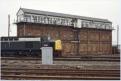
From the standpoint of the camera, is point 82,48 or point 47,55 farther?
point 82,48

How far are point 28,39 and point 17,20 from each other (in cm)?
1825

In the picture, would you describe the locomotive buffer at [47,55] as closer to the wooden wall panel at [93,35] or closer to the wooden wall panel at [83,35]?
the wooden wall panel at [83,35]

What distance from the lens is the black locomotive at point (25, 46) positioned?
3022cm

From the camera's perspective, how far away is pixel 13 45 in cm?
3112

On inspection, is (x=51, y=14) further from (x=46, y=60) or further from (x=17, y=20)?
(x=46, y=60)

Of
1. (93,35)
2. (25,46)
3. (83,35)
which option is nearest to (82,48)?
(83,35)

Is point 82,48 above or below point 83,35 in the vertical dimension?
below

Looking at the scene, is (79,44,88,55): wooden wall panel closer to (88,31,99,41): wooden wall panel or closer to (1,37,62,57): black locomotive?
(88,31,99,41): wooden wall panel

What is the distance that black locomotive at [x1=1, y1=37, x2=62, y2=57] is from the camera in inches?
1190

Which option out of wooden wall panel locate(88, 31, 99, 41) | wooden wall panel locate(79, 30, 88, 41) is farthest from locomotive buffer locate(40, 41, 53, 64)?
wooden wall panel locate(88, 31, 99, 41)

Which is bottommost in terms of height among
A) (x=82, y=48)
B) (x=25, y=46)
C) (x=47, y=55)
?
(x=82, y=48)

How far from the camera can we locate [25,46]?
99.6ft

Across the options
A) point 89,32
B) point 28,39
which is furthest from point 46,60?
point 89,32

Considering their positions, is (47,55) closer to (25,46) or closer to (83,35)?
(25,46)
